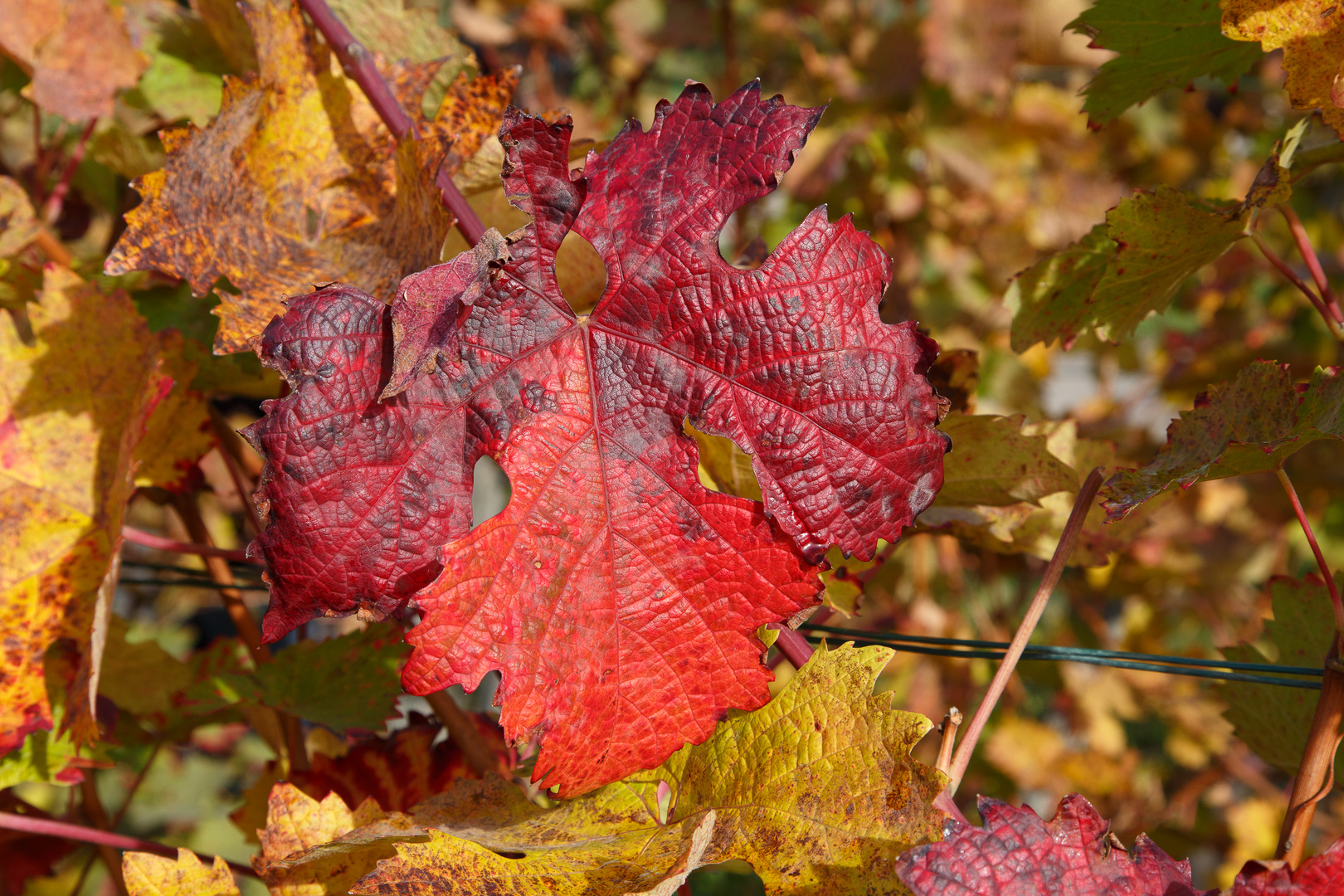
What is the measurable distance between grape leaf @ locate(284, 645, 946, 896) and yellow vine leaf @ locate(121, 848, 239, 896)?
0.06 m

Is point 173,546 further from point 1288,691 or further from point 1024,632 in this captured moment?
point 1288,691

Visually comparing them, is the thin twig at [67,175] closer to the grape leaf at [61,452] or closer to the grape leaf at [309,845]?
the grape leaf at [61,452]

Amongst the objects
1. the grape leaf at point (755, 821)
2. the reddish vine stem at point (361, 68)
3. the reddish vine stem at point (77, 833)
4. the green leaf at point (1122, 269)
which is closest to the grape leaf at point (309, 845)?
the grape leaf at point (755, 821)

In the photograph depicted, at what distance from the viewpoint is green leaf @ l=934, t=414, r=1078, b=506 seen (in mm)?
655

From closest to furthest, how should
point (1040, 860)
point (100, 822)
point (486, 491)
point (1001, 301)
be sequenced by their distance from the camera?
point (1040, 860) → point (100, 822) → point (1001, 301) → point (486, 491)

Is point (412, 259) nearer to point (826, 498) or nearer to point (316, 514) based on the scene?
point (316, 514)

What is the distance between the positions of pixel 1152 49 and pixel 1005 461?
0.33 meters

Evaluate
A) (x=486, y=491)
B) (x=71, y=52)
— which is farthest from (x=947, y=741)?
(x=486, y=491)

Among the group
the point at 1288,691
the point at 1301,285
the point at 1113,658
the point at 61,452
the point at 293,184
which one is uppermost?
the point at 293,184

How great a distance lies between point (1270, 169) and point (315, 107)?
642 millimetres

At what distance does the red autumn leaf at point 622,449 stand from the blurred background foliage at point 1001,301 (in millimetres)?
653

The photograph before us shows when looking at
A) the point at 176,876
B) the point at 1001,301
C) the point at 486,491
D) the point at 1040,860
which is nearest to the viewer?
the point at 1040,860

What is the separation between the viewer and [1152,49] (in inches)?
26.7

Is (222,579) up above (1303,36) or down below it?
below
